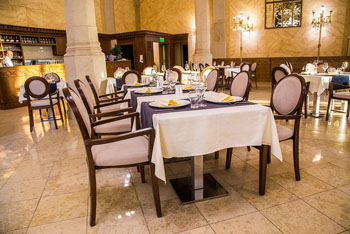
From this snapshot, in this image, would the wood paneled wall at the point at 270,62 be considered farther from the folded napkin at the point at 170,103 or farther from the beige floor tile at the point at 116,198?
the beige floor tile at the point at 116,198

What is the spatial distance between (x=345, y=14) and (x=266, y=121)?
33.3ft

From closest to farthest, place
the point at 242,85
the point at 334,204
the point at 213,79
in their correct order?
the point at 334,204
the point at 242,85
the point at 213,79

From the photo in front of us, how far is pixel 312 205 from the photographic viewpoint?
2041 millimetres

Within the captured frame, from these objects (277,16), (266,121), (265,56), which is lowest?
(266,121)

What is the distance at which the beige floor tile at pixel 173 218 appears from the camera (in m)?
1.85

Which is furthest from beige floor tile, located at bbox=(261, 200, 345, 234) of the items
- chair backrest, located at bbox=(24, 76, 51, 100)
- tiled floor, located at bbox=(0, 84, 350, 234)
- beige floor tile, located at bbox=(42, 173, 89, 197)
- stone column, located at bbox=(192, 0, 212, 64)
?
stone column, located at bbox=(192, 0, 212, 64)

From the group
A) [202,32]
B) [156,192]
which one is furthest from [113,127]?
[202,32]

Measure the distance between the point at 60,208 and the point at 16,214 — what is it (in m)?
0.35

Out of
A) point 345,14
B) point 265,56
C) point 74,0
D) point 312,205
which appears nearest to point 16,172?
point 312,205

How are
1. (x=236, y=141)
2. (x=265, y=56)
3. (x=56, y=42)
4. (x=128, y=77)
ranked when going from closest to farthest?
1. (x=236, y=141)
2. (x=128, y=77)
3. (x=56, y=42)
4. (x=265, y=56)

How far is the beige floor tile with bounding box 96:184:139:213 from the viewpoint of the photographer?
2141 mm

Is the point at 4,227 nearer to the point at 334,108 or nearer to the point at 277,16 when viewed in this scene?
the point at 334,108

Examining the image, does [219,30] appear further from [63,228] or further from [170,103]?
[63,228]

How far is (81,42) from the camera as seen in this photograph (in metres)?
→ 5.54
